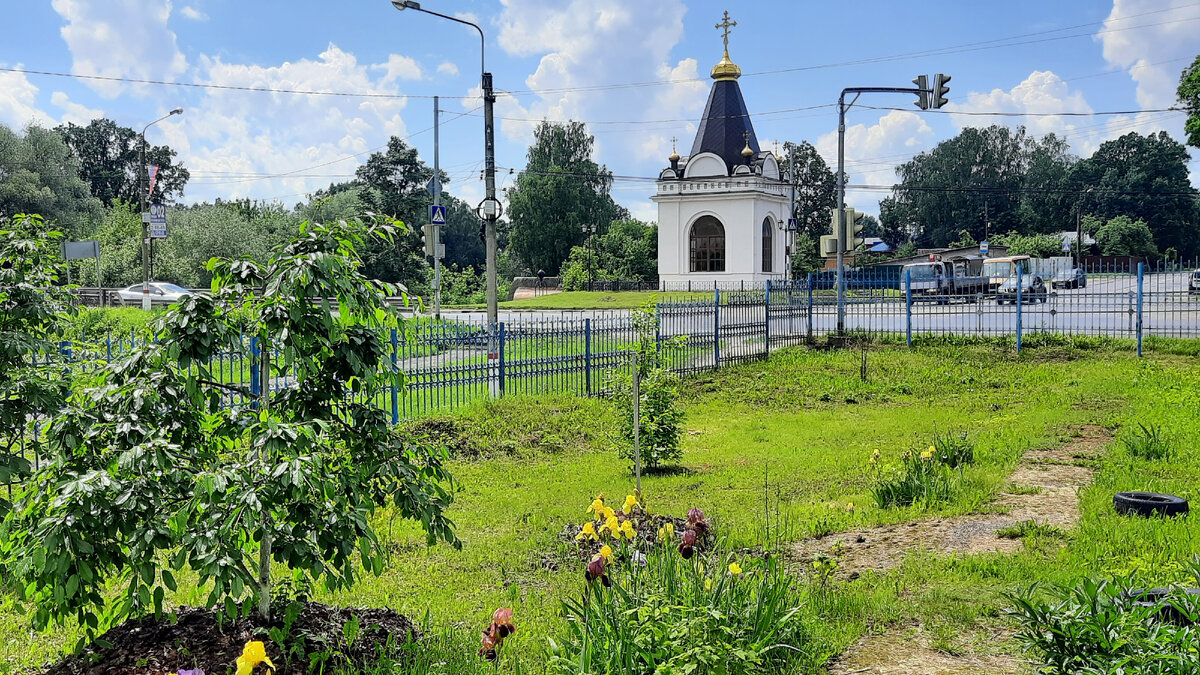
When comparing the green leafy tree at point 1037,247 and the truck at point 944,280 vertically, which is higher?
the green leafy tree at point 1037,247

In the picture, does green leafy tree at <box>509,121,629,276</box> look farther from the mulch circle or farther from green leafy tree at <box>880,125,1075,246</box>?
the mulch circle

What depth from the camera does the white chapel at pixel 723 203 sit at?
49219 millimetres

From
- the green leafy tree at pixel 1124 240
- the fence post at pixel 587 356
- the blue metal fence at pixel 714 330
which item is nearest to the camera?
the blue metal fence at pixel 714 330

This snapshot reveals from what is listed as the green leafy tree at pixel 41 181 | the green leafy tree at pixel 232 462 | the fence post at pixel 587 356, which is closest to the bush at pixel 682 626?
the green leafy tree at pixel 232 462

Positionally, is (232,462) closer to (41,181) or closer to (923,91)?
(923,91)

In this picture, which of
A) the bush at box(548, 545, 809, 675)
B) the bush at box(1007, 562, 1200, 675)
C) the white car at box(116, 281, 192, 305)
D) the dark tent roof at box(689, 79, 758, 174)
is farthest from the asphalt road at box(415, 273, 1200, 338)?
the dark tent roof at box(689, 79, 758, 174)

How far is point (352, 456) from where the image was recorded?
4238 mm

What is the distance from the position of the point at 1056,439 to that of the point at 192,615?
31.3 feet

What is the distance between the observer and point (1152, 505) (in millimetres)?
6938

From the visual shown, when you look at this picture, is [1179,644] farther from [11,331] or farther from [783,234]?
[783,234]

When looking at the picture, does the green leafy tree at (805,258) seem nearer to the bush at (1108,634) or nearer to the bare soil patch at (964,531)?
the bare soil patch at (964,531)

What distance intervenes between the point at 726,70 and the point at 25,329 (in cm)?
4924

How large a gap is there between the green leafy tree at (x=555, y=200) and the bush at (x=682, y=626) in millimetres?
61646

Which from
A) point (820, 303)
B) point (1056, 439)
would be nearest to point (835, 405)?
point (1056, 439)
